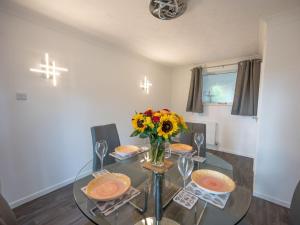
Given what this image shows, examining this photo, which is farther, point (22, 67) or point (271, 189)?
point (271, 189)

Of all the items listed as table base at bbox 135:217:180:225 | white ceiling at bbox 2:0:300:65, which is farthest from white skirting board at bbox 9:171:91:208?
white ceiling at bbox 2:0:300:65

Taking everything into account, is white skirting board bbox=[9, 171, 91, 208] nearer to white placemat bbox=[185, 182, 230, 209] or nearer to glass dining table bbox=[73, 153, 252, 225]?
glass dining table bbox=[73, 153, 252, 225]

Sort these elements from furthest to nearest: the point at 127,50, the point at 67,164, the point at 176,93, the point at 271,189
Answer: the point at 176,93 → the point at 127,50 → the point at 67,164 → the point at 271,189

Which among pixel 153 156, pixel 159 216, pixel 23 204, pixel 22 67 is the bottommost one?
pixel 23 204

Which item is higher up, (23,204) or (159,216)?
(159,216)

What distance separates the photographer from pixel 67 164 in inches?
90.0

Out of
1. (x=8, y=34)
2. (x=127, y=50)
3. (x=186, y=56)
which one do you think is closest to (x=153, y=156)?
(x=8, y=34)

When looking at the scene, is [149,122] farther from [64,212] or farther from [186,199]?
[64,212]

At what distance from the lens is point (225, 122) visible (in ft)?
12.3

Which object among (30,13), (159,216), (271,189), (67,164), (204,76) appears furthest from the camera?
(204,76)

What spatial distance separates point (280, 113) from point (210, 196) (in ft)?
5.23

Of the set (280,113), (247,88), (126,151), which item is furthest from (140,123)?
(247,88)

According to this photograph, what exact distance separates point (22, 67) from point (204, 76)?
3.81 metres

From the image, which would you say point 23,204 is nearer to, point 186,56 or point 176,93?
point 186,56
